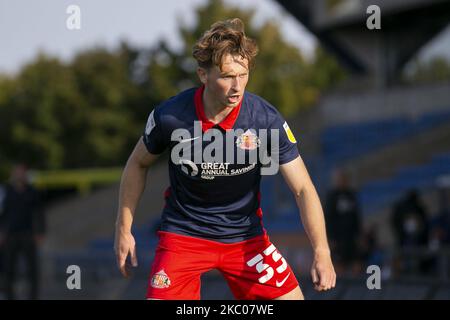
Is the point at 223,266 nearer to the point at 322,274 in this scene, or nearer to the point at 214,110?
the point at 322,274

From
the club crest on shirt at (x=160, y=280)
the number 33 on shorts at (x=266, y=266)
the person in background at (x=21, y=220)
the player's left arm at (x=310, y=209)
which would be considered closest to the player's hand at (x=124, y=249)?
the club crest on shirt at (x=160, y=280)

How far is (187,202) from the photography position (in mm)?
5586

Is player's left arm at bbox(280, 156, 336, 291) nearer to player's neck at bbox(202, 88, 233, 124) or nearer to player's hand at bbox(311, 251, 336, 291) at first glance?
player's hand at bbox(311, 251, 336, 291)

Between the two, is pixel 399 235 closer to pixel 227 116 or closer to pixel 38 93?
pixel 227 116

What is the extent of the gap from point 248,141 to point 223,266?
0.78 m

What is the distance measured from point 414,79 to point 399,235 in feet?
34.7

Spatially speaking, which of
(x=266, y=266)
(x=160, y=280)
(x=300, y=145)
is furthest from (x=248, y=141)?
(x=300, y=145)

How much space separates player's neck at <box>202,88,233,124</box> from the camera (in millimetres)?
5371

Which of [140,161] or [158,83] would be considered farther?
[158,83]

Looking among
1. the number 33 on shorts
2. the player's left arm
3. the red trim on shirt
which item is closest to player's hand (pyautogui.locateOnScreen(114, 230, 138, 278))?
the number 33 on shorts

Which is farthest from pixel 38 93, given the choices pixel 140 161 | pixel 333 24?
pixel 140 161

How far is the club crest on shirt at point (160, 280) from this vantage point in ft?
17.7

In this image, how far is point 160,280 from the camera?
5.41 m

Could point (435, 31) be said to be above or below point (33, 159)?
above
